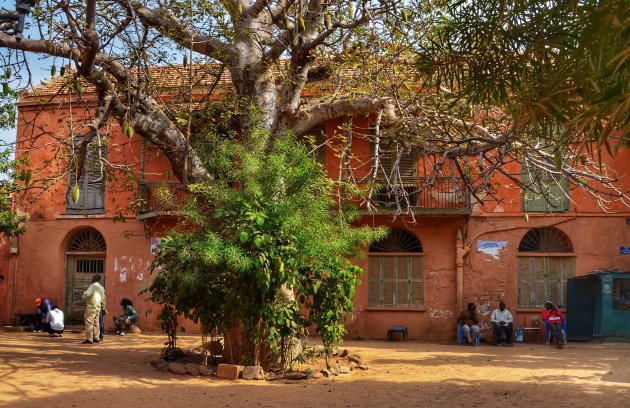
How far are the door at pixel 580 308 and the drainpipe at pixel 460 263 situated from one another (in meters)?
2.73

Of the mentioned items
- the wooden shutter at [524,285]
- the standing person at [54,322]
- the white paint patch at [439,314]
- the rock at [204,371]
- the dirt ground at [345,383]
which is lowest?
the dirt ground at [345,383]

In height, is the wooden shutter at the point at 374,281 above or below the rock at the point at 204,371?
above

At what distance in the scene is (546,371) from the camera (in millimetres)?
11891

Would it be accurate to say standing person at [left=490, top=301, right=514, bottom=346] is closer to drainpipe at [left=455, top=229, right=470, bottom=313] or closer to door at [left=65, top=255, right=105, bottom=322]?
drainpipe at [left=455, top=229, right=470, bottom=313]

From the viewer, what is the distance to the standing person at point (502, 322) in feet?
58.9

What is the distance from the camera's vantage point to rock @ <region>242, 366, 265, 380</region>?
412 inches

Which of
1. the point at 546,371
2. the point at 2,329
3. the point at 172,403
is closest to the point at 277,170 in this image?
the point at 172,403

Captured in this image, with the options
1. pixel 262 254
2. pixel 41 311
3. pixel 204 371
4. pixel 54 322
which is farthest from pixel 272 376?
pixel 41 311

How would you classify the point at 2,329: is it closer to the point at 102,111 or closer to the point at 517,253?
the point at 102,111

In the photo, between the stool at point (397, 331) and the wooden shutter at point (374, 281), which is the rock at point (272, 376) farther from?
the wooden shutter at point (374, 281)

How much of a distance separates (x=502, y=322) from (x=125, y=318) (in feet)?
31.8

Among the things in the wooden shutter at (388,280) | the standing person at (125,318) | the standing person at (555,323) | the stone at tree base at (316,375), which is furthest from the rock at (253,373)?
the wooden shutter at (388,280)

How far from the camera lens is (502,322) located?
17938 millimetres

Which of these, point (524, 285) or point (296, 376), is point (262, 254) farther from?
point (524, 285)
